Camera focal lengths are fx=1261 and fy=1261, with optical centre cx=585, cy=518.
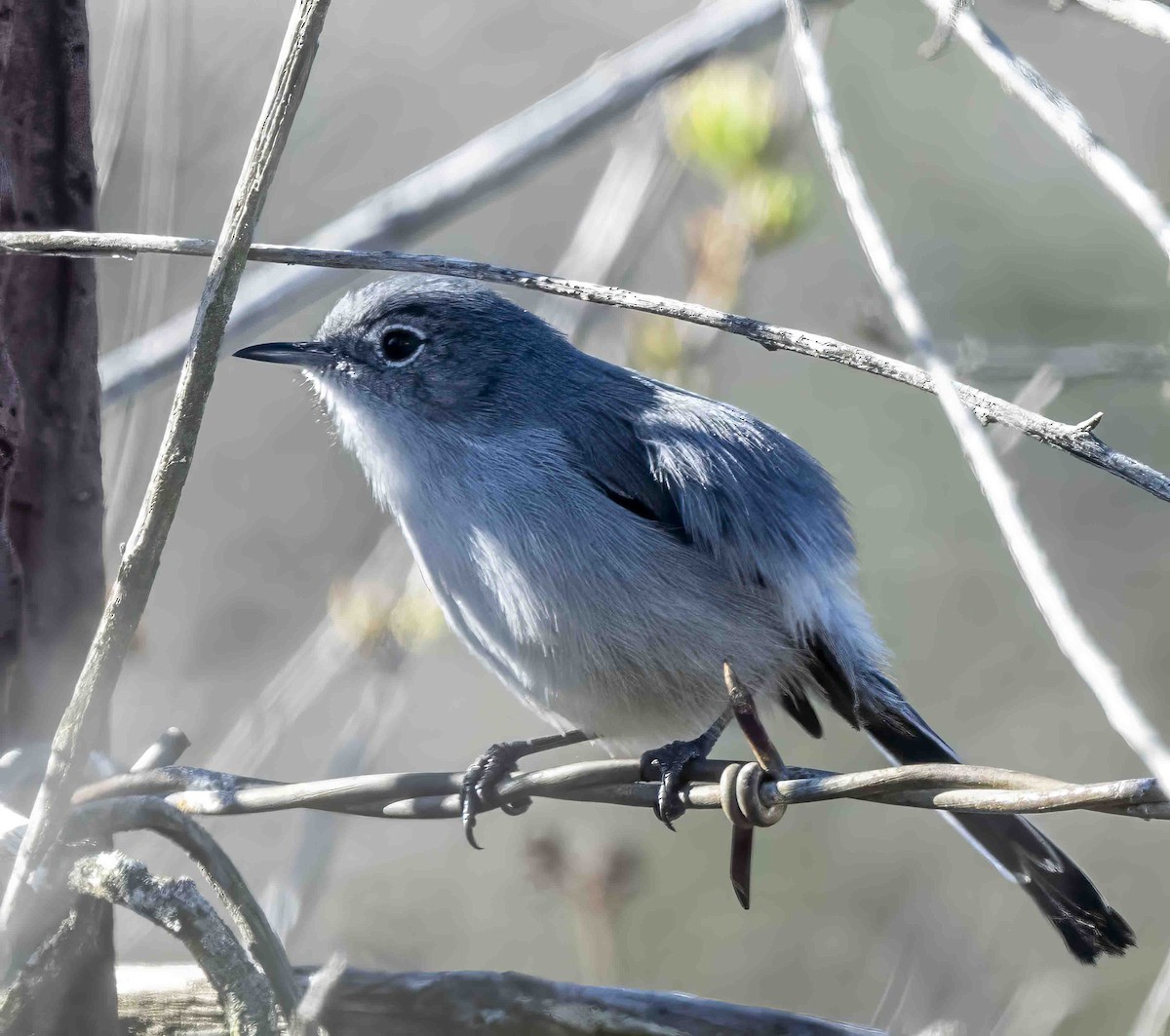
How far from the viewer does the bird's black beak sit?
2.45 metres

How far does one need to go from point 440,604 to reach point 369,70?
3377 mm

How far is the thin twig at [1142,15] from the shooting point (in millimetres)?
1288

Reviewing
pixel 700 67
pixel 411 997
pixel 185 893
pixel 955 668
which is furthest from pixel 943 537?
pixel 185 893

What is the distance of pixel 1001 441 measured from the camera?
8.52ft

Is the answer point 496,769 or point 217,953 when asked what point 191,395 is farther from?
point 496,769

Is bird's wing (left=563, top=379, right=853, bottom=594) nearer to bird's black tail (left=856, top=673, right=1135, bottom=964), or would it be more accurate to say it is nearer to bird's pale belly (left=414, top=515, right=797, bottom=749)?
bird's pale belly (left=414, top=515, right=797, bottom=749)

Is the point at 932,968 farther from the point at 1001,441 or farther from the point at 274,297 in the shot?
the point at 274,297

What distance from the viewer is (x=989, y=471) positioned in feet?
3.61

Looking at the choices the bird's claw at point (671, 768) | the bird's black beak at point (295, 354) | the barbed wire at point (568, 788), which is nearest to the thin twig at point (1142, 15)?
the barbed wire at point (568, 788)

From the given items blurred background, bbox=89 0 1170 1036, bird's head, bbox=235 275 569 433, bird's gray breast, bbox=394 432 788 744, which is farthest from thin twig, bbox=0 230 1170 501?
blurred background, bbox=89 0 1170 1036

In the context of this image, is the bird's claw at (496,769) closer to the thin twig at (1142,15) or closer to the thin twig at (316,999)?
the thin twig at (316,999)

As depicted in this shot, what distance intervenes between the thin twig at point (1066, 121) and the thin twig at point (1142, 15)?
92 mm

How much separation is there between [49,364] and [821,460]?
3.37m

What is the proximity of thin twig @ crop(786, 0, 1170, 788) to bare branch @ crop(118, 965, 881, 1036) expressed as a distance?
59cm
